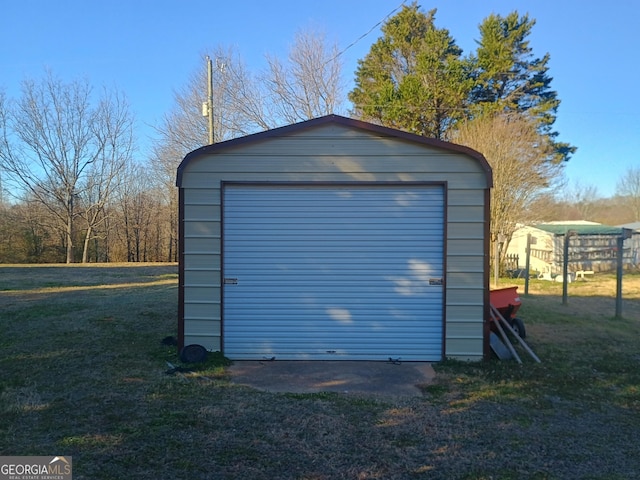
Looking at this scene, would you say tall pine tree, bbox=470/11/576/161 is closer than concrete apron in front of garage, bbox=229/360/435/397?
No

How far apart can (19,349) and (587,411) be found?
726 cm

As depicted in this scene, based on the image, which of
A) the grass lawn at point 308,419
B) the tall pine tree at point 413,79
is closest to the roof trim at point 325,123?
the grass lawn at point 308,419

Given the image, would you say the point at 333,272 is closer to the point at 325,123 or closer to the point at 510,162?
the point at 325,123

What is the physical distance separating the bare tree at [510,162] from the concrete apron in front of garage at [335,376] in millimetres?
14721

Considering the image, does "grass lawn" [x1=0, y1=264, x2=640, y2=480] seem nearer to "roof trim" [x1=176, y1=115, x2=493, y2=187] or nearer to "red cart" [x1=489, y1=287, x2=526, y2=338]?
"red cart" [x1=489, y1=287, x2=526, y2=338]

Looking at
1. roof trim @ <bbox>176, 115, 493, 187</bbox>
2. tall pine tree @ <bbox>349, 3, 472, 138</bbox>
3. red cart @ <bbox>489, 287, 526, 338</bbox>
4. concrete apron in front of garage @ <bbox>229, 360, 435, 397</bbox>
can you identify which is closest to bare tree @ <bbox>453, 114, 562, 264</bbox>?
tall pine tree @ <bbox>349, 3, 472, 138</bbox>

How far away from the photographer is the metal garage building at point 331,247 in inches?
267

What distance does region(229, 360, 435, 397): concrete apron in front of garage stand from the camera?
564 cm

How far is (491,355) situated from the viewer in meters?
6.94

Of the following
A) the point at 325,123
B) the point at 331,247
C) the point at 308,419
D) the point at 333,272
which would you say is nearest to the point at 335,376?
the point at 333,272

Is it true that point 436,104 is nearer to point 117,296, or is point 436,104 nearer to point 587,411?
point 117,296

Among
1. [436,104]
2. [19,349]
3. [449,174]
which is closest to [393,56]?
[436,104]

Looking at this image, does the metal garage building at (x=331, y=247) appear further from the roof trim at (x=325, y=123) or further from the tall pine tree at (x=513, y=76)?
the tall pine tree at (x=513, y=76)

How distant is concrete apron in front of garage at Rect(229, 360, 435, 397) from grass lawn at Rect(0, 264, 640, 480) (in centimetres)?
24
